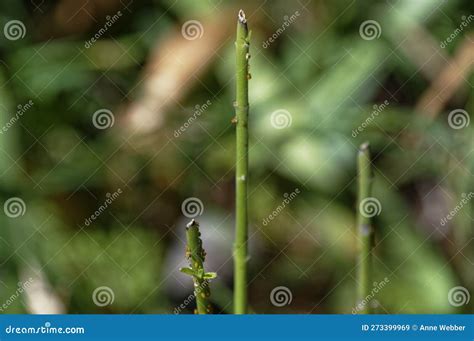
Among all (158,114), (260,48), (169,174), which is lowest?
(169,174)

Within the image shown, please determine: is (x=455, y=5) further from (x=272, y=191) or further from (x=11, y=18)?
(x=11, y=18)

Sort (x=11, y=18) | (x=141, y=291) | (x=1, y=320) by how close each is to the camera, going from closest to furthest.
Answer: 1. (x=1, y=320)
2. (x=141, y=291)
3. (x=11, y=18)

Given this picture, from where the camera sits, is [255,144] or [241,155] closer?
[241,155]

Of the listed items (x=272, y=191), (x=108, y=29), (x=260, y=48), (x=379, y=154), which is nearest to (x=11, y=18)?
(x=108, y=29)

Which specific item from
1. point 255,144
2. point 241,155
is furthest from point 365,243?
point 255,144

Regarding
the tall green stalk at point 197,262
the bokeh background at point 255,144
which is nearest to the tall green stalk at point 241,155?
the tall green stalk at point 197,262

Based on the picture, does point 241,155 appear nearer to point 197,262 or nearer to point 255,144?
point 197,262
